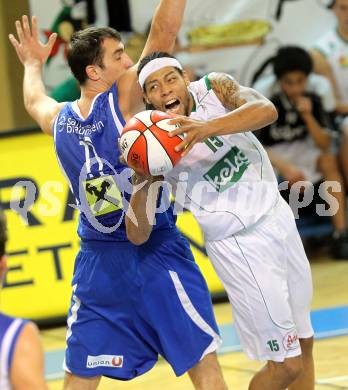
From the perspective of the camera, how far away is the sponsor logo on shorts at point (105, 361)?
201 inches

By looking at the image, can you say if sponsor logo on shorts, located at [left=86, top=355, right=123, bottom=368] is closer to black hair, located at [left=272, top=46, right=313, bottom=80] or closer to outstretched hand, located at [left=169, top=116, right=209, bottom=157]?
outstretched hand, located at [left=169, top=116, right=209, bottom=157]

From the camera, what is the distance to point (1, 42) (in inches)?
432

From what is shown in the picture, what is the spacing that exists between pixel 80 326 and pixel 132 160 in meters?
1.02

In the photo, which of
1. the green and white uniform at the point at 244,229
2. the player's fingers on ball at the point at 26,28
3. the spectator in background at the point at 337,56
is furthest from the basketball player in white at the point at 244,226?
the spectator in background at the point at 337,56

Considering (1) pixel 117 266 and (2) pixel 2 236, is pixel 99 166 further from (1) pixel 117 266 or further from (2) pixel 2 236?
(2) pixel 2 236

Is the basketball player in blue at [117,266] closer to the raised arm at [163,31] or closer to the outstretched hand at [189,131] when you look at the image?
the raised arm at [163,31]

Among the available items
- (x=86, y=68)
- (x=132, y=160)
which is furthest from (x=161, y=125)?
(x=86, y=68)

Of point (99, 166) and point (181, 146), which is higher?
point (181, 146)

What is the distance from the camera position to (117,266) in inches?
203

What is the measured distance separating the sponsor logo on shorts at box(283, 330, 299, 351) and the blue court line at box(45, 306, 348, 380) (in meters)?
2.28

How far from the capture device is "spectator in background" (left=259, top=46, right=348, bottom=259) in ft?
32.4

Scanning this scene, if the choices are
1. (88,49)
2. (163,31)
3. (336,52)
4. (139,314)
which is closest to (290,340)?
(139,314)

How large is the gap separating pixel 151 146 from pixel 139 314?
3.18 feet

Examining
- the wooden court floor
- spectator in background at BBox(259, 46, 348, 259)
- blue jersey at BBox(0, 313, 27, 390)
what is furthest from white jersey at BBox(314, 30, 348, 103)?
blue jersey at BBox(0, 313, 27, 390)
